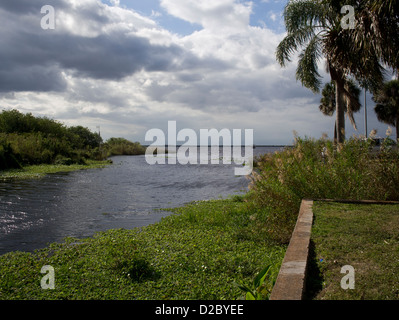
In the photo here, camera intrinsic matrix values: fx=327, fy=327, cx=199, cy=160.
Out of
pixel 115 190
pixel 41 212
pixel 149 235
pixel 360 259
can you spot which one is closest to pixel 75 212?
pixel 41 212

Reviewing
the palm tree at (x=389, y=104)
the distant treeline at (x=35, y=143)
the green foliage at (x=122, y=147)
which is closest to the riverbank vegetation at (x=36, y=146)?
the distant treeline at (x=35, y=143)

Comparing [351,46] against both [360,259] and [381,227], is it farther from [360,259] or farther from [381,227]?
[360,259]

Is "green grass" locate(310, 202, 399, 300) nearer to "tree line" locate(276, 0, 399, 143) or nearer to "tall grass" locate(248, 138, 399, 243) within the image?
"tall grass" locate(248, 138, 399, 243)

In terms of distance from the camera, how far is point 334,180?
8.85 meters

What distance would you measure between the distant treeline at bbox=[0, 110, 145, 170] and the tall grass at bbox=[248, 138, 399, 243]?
97.0 feet

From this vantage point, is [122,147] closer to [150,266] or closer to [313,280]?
[150,266]

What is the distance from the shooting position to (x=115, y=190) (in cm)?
1959

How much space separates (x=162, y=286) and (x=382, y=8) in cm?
816

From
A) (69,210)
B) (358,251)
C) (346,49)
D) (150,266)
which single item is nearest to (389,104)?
(346,49)

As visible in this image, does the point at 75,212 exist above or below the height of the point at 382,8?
below

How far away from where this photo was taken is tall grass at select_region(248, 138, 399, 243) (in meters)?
8.09

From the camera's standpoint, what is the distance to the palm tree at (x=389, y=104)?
112 ft

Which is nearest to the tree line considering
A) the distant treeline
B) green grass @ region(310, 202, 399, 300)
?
green grass @ region(310, 202, 399, 300)
